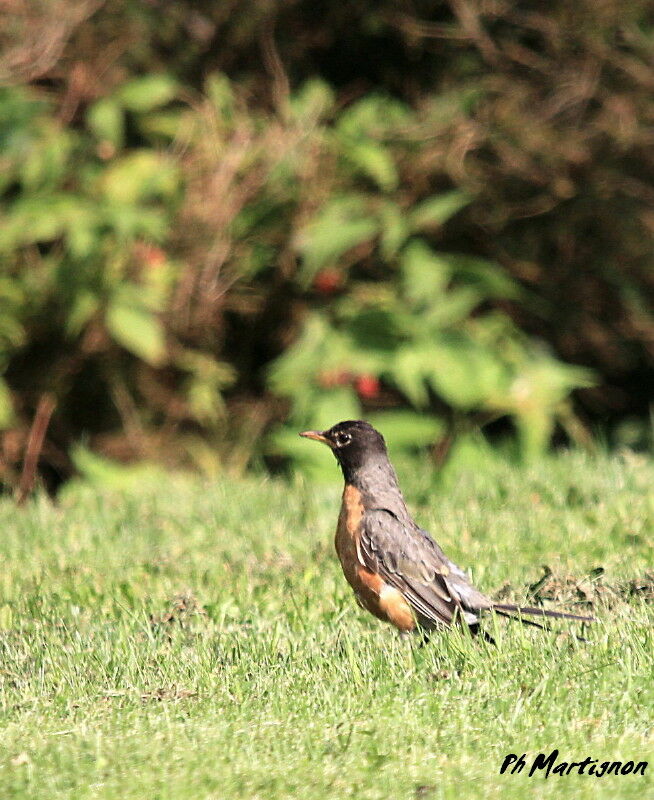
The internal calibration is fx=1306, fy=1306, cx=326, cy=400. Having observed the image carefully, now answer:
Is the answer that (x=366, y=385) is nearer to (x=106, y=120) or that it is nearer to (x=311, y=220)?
(x=311, y=220)

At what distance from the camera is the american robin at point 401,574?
536 centimetres

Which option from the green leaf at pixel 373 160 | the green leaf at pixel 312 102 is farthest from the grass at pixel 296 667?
the green leaf at pixel 312 102

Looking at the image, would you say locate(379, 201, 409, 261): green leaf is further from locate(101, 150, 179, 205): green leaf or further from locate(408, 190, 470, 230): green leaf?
locate(101, 150, 179, 205): green leaf

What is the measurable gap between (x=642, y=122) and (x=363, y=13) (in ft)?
8.00

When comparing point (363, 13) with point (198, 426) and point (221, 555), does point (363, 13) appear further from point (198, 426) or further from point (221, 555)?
point (221, 555)

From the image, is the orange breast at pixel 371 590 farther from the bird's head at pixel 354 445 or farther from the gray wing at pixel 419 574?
the bird's head at pixel 354 445

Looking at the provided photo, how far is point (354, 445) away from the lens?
237 inches

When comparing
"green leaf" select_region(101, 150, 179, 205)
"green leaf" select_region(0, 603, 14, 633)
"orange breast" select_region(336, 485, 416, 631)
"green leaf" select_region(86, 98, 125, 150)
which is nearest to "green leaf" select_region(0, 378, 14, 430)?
"green leaf" select_region(101, 150, 179, 205)

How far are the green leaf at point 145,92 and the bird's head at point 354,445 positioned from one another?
4.70 m

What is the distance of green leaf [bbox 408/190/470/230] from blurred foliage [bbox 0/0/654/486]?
3 cm

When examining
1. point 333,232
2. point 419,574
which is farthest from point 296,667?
point 333,232

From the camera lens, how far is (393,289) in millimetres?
10109

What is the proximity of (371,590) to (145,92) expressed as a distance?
5789 millimetres

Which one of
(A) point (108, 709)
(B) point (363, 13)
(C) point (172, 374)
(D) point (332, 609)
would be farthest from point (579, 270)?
(A) point (108, 709)
